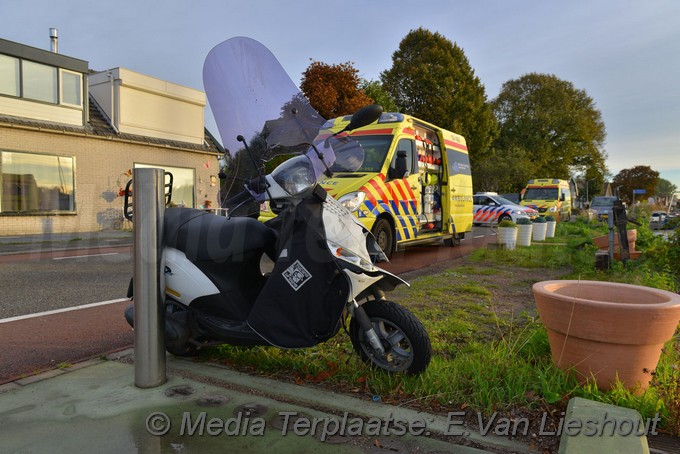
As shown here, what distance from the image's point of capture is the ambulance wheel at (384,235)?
818cm

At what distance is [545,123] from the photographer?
44438 millimetres

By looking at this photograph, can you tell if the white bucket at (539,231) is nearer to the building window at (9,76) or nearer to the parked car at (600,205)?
the parked car at (600,205)

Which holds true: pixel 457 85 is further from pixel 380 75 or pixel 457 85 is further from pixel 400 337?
pixel 400 337

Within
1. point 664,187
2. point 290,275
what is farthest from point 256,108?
point 664,187

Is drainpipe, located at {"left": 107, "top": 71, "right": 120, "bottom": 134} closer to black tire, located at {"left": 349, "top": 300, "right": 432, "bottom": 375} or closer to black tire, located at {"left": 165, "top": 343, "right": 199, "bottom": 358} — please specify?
black tire, located at {"left": 165, "top": 343, "right": 199, "bottom": 358}

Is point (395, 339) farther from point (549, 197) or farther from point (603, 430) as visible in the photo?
point (549, 197)

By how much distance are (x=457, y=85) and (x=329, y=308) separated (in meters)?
31.9

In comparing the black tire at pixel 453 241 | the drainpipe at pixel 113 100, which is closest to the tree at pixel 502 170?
the black tire at pixel 453 241

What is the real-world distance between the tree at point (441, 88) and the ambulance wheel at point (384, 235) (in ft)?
80.4

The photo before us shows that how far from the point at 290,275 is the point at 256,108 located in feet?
3.95

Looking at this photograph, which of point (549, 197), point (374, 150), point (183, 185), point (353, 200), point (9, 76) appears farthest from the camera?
point (549, 197)

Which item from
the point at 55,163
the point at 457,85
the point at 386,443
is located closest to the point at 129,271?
the point at 386,443

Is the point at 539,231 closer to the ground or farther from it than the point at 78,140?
closer to the ground

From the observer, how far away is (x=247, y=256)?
325 cm
